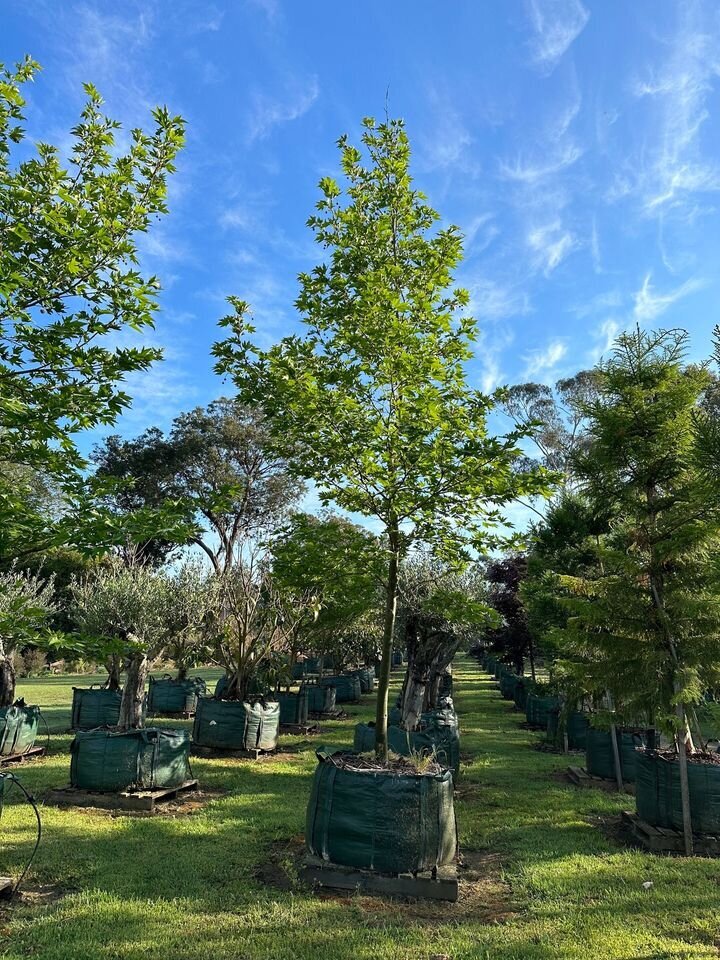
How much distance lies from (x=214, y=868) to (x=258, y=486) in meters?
30.5

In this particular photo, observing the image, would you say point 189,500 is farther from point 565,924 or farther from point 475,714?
point 475,714

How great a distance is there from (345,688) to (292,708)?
7.85 metres

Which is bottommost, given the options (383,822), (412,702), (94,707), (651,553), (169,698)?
(169,698)

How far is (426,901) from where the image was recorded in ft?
18.6

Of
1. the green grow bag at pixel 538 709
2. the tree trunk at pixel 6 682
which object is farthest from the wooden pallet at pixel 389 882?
Result: the green grow bag at pixel 538 709

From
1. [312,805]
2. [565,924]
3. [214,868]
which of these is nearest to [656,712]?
[565,924]

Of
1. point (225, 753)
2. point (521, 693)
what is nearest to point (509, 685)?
point (521, 693)

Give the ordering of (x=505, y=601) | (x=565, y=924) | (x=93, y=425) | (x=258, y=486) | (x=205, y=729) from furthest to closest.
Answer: (x=258, y=486) < (x=505, y=601) < (x=205, y=729) < (x=93, y=425) < (x=565, y=924)

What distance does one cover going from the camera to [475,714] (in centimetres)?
2222

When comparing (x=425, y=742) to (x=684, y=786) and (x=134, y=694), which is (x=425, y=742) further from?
(x=134, y=694)

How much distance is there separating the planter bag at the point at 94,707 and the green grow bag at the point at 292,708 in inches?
188

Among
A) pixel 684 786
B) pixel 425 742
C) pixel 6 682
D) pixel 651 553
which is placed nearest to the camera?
pixel 684 786

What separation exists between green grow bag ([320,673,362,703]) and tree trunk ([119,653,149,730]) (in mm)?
14799

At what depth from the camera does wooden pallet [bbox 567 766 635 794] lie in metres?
10.7
